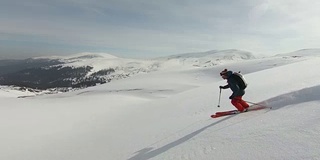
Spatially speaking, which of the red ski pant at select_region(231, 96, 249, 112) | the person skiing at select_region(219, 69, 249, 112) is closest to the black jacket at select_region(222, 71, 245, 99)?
the person skiing at select_region(219, 69, 249, 112)

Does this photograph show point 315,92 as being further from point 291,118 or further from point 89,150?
point 89,150

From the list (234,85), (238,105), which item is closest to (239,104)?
(238,105)

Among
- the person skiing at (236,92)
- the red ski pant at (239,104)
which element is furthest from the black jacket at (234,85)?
the red ski pant at (239,104)

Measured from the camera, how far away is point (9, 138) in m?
18.7

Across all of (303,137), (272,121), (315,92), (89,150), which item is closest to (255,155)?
(303,137)

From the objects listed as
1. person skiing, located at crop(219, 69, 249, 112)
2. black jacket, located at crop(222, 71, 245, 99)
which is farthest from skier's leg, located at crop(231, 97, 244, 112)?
black jacket, located at crop(222, 71, 245, 99)

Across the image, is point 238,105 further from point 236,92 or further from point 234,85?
point 234,85

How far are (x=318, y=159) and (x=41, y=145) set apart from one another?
15.3 metres

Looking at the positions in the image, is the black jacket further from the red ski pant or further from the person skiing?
the red ski pant

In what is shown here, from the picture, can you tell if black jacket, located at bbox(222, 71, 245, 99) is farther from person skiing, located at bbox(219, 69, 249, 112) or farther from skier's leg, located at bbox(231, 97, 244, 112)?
skier's leg, located at bbox(231, 97, 244, 112)

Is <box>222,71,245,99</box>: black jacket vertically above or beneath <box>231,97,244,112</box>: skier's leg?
above

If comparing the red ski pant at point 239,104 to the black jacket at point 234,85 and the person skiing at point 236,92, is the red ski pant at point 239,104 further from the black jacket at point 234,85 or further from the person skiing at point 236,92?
the black jacket at point 234,85

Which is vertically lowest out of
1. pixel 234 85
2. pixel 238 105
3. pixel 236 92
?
pixel 238 105

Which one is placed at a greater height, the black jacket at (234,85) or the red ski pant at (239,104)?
the black jacket at (234,85)
